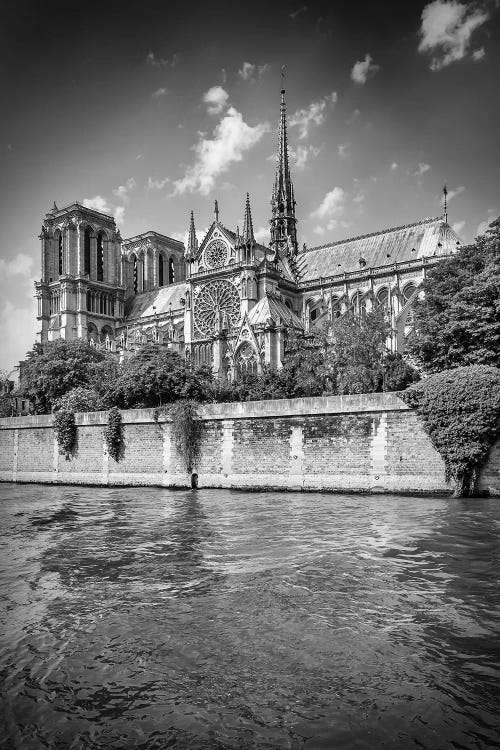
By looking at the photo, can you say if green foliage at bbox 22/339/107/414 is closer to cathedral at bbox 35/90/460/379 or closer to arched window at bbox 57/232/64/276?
cathedral at bbox 35/90/460/379

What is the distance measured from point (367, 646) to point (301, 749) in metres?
2.35

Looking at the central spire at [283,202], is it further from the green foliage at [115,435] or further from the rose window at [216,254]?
the green foliage at [115,435]

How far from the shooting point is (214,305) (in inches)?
2623

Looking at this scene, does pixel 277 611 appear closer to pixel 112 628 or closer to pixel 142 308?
pixel 112 628

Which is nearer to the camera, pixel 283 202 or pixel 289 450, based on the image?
pixel 289 450

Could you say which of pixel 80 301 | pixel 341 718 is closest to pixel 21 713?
pixel 341 718

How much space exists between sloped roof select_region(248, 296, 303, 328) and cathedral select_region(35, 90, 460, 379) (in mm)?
150

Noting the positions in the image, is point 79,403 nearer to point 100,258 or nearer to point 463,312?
point 463,312

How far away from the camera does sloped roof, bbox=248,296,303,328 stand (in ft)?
173

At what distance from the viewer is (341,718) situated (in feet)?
17.9

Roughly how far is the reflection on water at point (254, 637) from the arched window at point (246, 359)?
1393 inches

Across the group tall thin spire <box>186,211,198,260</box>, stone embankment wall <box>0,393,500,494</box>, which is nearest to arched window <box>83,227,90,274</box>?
tall thin spire <box>186,211,198,260</box>

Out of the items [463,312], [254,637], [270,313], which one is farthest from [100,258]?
[254,637]

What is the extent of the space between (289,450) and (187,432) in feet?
14.6
